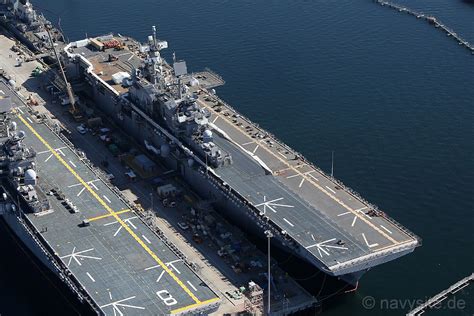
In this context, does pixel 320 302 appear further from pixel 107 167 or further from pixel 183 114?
pixel 107 167

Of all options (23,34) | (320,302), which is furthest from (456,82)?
(23,34)

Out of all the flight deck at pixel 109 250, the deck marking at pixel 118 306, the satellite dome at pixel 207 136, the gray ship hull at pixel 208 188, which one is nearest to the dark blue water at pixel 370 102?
the gray ship hull at pixel 208 188

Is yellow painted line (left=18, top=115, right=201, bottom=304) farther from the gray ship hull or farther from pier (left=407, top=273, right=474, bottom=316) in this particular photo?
pier (left=407, top=273, right=474, bottom=316)

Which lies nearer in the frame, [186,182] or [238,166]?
[238,166]

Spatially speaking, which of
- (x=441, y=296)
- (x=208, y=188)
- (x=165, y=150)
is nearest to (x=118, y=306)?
(x=208, y=188)

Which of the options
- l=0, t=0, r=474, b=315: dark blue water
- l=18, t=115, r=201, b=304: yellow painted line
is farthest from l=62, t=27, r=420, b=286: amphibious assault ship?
l=18, t=115, r=201, b=304: yellow painted line

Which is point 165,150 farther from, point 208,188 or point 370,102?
point 370,102

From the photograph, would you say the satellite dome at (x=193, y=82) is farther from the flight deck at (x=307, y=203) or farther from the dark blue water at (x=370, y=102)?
the flight deck at (x=307, y=203)
